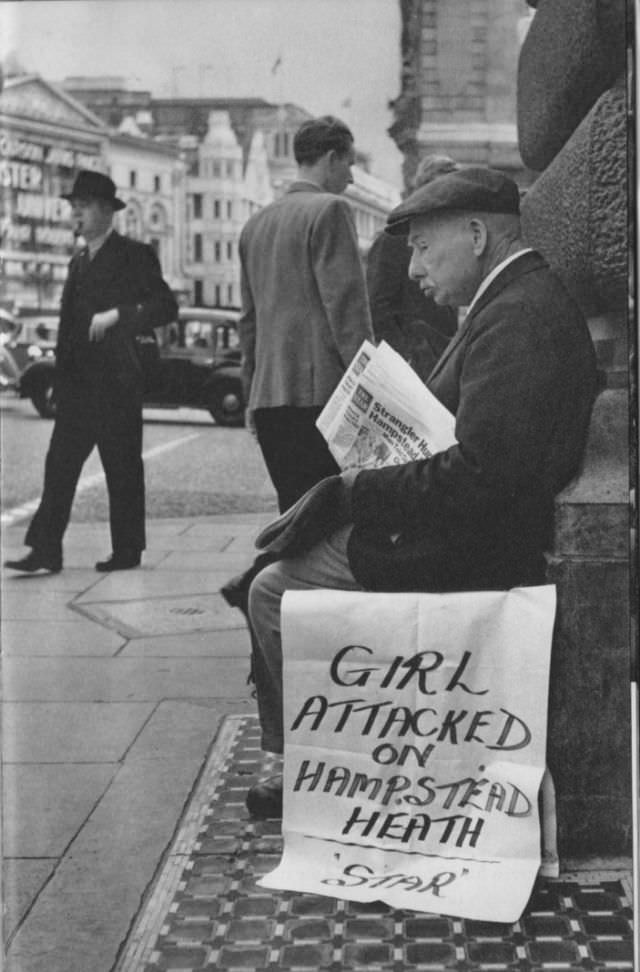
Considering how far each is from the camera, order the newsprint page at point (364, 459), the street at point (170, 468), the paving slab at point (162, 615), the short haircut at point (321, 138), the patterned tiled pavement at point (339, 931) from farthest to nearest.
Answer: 1. the paving slab at point (162, 615)
2. the street at point (170, 468)
3. the short haircut at point (321, 138)
4. the newsprint page at point (364, 459)
5. the patterned tiled pavement at point (339, 931)

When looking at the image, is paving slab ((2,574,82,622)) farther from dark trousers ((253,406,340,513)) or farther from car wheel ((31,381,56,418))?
dark trousers ((253,406,340,513))

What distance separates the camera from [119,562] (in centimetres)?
687

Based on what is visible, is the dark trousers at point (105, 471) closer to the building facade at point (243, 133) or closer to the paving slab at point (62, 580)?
the paving slab at point (62, 580)

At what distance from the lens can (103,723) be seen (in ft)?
15.8

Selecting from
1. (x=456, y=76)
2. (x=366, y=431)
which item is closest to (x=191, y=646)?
(x=366, y=431)

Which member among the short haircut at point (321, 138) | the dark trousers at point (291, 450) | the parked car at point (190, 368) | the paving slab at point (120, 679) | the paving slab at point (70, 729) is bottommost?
the paving slab at point (70, 729)

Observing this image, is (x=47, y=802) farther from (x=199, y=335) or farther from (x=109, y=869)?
(x=199, y=335)

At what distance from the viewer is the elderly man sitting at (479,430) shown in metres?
3.40

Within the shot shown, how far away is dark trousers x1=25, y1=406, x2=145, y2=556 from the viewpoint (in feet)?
17.4

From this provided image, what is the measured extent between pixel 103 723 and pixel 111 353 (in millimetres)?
1185

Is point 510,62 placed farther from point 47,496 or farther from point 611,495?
point 47,496

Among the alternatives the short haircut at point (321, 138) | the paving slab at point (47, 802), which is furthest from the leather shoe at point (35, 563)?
the short haircut at point (321, 138)

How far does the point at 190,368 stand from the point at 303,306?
7.39ft

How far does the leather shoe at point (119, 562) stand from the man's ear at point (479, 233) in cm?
321
